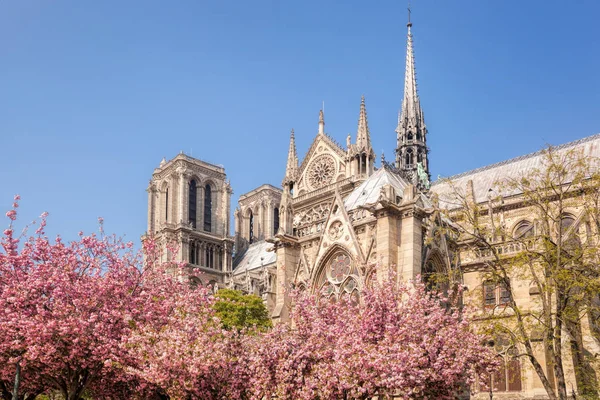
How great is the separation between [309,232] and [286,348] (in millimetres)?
11908

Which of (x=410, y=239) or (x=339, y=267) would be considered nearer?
(x=410, y=239)

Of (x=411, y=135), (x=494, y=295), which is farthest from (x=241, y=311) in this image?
(x=411, y=135)

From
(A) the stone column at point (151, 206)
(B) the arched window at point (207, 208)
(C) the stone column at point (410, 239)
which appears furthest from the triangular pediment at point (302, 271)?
(A) the stone column at point (151, 206)

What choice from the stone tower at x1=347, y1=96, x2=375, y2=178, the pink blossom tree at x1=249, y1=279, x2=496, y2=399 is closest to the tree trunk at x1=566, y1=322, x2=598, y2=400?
the pink blossom tree at x1=249, y1=279, x2=496, y2=399

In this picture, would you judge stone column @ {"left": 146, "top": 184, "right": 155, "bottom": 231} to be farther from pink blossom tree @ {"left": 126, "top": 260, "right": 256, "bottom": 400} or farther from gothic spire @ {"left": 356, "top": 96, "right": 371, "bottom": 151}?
pink blossom tree @ {"left": 126, "top": 260, "right": 256, "bottom": 400}

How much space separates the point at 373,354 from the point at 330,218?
38.4ft

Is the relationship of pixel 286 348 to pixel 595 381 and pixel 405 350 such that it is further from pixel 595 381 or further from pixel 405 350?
pixel 595 381

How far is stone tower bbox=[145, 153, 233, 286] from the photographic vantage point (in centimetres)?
8769

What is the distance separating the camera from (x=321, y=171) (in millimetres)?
71500

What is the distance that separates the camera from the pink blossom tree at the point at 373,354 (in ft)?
68.9

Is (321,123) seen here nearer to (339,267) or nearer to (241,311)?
(241,311)

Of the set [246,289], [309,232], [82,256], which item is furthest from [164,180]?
[82,256]

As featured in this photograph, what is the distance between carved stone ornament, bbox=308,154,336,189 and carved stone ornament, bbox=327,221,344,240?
123 ft

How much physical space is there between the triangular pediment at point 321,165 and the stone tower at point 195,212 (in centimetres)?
2136
